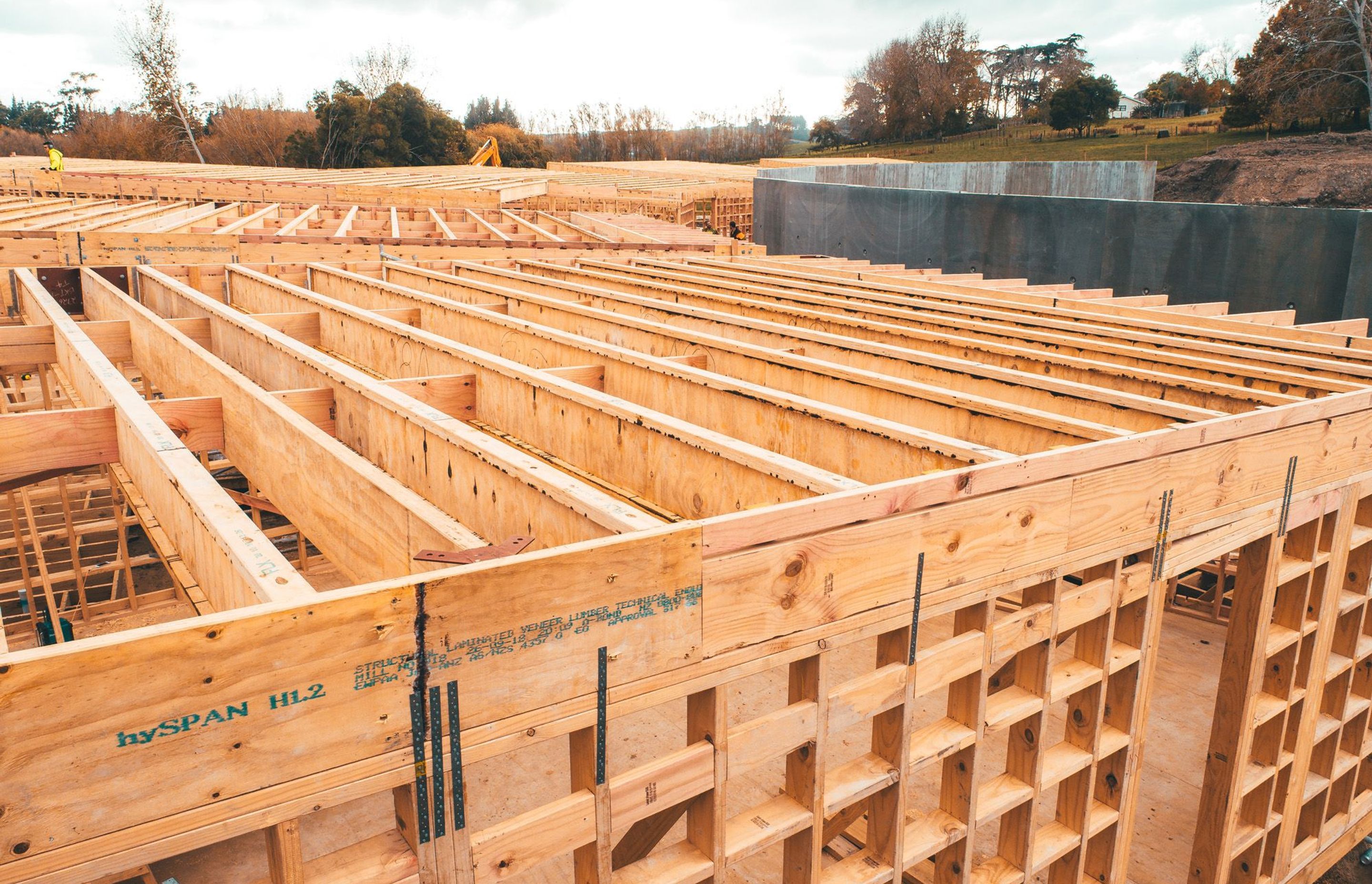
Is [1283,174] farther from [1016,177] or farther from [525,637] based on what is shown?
[525,637]

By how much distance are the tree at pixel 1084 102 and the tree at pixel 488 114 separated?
147 ft

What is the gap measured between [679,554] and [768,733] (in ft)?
2.32

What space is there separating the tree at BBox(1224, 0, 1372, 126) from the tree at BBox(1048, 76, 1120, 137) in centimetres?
973

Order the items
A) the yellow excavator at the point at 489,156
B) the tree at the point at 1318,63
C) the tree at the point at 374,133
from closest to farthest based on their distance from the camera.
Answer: the tree at the point at 1318,63 < the tree at the point at 374,133 < the yellow excavator at the point at 489,156

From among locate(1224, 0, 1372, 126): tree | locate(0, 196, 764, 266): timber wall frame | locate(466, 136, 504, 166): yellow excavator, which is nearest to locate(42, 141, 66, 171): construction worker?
locate(0, 196, 764, 266): timber wall frame

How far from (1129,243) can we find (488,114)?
79.2 meters

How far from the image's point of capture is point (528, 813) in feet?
8.25

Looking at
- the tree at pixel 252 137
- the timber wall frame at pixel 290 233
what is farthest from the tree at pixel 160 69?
the timber wall frame at pixel 290 233

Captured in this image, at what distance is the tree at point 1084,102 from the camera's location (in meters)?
45.5

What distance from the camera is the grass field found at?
127ft

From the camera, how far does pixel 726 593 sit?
267 cm

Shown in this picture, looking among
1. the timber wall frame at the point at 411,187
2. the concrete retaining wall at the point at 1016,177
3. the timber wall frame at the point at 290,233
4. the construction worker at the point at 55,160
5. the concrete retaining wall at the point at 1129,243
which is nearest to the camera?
the timber wall frame at the point at 290,233

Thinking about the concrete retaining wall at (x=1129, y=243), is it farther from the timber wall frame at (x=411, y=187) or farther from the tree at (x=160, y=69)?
the tree at (x=160, y=69)

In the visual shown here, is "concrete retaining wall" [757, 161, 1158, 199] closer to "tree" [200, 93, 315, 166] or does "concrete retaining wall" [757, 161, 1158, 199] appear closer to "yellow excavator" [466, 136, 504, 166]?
"yellow excavator" [466, 136, 504, 166]
